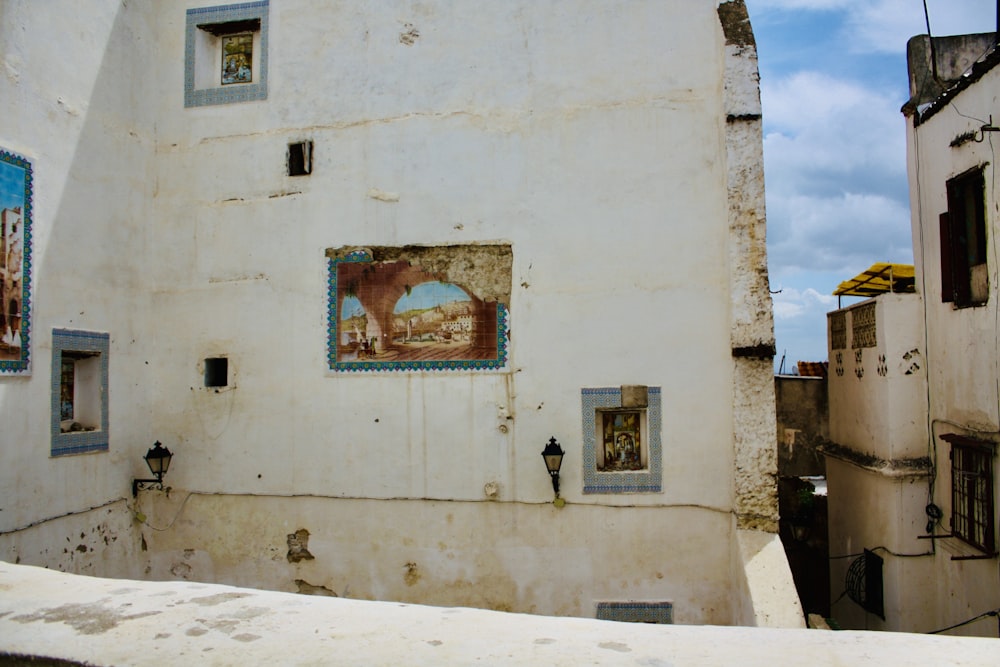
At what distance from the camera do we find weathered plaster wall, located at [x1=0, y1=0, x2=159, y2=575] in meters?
6.59

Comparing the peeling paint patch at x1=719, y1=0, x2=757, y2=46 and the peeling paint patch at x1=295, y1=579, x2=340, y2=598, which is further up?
the peeling paint patch at x1=719, y1=0, x2=757, y2=46

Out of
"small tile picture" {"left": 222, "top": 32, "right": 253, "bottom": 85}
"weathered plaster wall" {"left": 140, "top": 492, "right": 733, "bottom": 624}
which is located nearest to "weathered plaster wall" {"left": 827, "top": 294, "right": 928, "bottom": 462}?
"weathered plaster wall" {"left": 140, "top": 492, "right": 733, "bottom": 624}

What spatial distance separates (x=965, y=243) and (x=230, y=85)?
8186 mm

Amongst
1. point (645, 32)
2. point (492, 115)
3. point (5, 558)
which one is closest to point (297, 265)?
point (492, 115)

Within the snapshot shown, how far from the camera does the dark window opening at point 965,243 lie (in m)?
7.65

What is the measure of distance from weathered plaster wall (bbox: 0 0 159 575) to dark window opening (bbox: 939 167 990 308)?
877 cm

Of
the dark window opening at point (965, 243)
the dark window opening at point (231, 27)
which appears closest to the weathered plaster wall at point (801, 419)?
the dark window opening at point (965, 243)

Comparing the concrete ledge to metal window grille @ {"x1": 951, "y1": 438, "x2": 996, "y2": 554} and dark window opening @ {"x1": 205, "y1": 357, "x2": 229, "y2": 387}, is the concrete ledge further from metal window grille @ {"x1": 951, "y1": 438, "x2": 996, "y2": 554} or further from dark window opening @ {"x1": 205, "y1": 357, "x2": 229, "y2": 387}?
metal window grille @ {"x1": 951, "y1": 438, "x2": 996, "y2": 554}

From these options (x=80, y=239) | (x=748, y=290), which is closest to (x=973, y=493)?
(x=748, y=290)

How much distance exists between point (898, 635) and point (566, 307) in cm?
518

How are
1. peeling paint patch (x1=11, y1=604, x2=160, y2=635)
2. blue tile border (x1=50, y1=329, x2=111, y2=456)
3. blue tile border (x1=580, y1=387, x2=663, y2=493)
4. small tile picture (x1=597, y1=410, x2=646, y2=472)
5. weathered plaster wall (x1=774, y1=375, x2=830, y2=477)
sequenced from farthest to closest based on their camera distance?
weathered plaster wall (x1=774, y1=375, x2=830, y2=477), small tile picture (x1=597, y1=410, x2=646, y2=472), blue tile border (x1=580, y1=387, x2=663, y2=493), blue tile border (x1=50, y1=329, x2=111, y2=456), peeling paint patch (x1=11, y1=604, x2=160, y2=635)

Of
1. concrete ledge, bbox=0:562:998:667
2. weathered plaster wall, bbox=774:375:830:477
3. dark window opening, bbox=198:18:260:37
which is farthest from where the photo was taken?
weathered plaster wall, bbox=774:375:830:477

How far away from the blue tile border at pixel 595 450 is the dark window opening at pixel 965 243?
352 cm

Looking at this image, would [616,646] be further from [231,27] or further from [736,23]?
[231,27]
